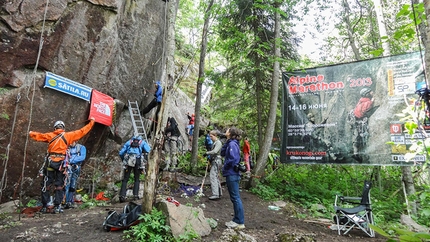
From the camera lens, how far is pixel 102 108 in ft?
31.2

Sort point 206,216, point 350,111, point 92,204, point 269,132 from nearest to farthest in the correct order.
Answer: point 206,216, point 92,204, point 350,111, point 269,132

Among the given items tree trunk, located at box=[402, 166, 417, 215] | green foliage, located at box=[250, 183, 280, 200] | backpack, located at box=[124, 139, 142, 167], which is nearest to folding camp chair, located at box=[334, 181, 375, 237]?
tree trunk, located at box=[402, 166, 417, 215]

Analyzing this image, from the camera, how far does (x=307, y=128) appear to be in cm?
853

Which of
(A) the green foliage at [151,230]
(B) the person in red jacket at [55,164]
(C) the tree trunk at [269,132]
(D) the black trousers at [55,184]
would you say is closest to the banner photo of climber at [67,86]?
(B) the person in red jacket at [55,164]

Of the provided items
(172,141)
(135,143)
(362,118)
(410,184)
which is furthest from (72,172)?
(410,184)

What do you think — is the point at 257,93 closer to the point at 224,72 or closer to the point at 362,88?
the point at 224,72

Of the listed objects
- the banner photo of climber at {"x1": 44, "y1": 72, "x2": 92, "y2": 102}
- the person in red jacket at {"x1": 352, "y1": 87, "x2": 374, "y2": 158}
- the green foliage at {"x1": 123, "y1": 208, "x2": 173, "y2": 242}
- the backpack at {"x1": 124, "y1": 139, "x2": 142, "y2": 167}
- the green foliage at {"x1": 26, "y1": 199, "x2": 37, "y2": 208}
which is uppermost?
the banner photo of climber at {"x1": 44, "y1": 72, "x2": 92, "y2": 102}

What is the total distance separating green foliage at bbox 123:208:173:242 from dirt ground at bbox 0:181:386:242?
31 cm

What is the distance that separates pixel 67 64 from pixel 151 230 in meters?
6.52

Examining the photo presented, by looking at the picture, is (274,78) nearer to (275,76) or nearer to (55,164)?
(275,76)

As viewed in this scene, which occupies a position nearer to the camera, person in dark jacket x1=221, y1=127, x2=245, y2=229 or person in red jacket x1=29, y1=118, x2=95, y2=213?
person in dark jacket x1=221, y1=127, x2=245, y2=229

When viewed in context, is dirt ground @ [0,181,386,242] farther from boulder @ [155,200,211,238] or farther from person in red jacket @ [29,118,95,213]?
person in red jacket @ [29,118,95,213]

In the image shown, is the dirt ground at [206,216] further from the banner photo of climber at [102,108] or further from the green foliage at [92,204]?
the banner photo of climber at [102,108]

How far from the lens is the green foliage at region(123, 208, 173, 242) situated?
13.9 ft
